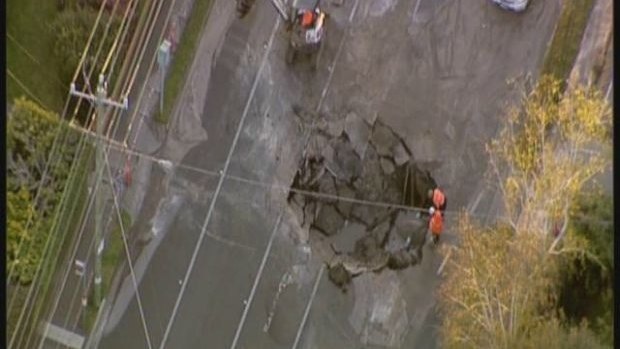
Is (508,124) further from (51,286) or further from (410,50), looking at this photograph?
(51,286)

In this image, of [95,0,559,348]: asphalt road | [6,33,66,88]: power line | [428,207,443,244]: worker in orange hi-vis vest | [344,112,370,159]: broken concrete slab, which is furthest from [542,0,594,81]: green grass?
[6,33,66,88]: power line

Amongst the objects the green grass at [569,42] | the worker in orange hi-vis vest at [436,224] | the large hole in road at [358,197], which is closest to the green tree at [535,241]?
the green grass at [569,42]

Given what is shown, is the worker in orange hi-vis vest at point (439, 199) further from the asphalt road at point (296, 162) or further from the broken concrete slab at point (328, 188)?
the broken concrete slab at point (328, 188)

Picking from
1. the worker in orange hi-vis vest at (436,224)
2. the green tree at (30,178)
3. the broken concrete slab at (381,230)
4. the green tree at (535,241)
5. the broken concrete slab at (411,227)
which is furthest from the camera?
the broken concrete slab at (381,230)

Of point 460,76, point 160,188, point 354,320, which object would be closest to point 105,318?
point 160,188

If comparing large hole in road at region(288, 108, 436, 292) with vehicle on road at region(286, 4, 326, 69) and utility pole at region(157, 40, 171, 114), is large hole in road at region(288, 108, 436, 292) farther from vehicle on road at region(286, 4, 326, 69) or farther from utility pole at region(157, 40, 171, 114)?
utility pole at region(157, 40, 171, 114)

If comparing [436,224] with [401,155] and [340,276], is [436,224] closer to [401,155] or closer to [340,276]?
[401,155]
